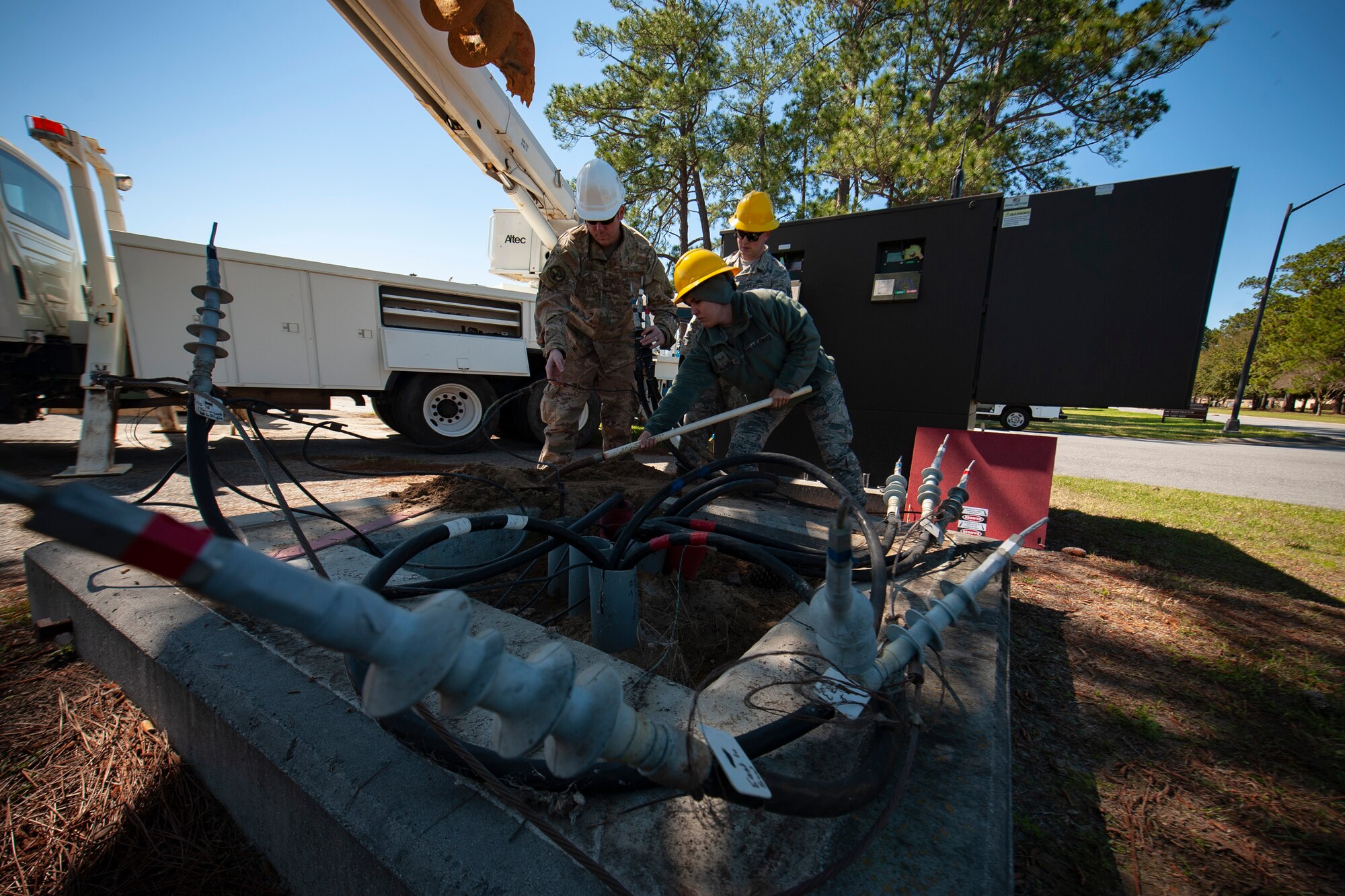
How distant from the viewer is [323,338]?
4.61 metres

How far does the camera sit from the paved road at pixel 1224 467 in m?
5.59

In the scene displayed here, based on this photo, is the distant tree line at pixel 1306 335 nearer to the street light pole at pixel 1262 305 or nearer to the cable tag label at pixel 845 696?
the street light pole at pixel 1262 305

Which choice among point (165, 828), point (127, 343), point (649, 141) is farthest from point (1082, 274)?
point (649, 141)

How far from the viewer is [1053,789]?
1300 millimetres

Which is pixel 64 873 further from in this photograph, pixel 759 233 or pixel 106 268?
pixel 106 268

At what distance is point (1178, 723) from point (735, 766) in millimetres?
1639

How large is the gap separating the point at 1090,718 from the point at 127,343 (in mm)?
6100

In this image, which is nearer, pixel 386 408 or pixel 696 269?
pixel 696 269

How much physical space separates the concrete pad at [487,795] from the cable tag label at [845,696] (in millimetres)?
69

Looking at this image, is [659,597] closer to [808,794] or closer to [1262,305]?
[808,794]

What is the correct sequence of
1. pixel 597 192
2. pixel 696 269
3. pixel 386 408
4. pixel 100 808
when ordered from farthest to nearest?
pixel 386 408, pixel 597 192, pixel 696 269, pixel 100 808

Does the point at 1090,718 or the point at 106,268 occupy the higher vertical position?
the point at 106,268

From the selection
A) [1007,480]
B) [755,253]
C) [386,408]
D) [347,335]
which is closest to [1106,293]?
[1007,480]

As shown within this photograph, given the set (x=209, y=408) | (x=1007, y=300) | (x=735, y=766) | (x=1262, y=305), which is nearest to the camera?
(x=735, y=766)
